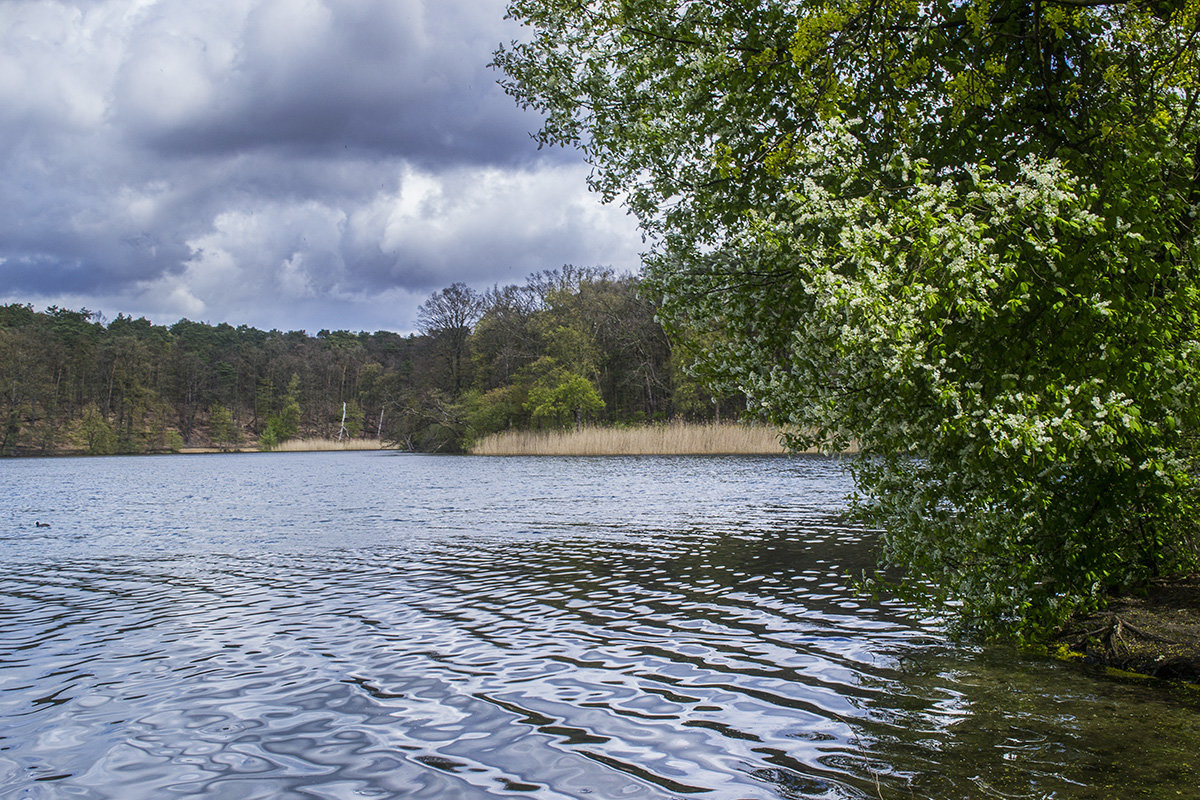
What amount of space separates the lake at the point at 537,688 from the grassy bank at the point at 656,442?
29.3 metres

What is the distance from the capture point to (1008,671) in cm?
661

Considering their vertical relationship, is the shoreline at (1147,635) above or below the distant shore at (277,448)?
above

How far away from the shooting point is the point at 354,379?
13350 centimetres

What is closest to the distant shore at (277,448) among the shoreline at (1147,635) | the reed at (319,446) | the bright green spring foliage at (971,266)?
the reed at (319,446)

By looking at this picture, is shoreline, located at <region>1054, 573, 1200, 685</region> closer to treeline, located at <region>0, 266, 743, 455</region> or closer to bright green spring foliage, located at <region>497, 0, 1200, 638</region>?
bright green spring foliage, located at <region>497, 0, 1200, 638</region>

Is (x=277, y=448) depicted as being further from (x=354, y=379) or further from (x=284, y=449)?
(x=354, y=379)

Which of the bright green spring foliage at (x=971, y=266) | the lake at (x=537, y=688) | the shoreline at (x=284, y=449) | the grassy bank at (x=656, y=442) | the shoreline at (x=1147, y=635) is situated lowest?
the shoreline at (x=284, y=449)

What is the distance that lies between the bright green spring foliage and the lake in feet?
4.38

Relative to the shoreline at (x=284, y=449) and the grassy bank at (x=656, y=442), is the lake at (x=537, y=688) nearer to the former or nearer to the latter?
the grassy bank at (x=656, y=442)

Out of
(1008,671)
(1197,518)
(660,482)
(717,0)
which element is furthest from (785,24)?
(660,482)

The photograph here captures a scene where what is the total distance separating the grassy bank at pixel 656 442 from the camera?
4328 cm

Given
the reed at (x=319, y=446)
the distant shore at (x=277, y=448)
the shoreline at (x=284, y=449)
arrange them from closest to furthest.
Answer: the distant shore at (x=277, y=448) → the shoreline at (x=284, y=449) → the reed at (x=319, y=446)

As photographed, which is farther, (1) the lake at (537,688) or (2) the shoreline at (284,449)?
(2) the shoreline at (284,449)

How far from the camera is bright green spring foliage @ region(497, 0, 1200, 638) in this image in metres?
5.69
